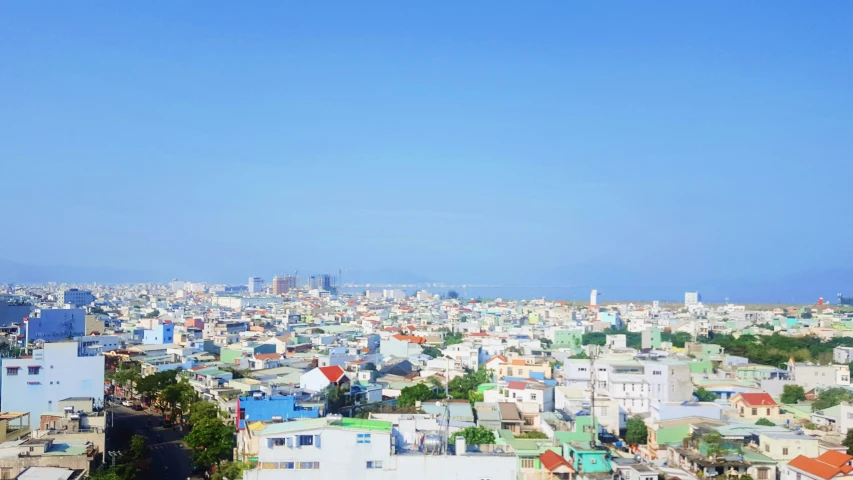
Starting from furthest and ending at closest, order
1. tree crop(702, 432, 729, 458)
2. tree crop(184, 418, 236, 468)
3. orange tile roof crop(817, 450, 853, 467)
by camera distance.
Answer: tree crop(184, 418, 236, 468)
tree crop(702, 432, 729, 458)
orange tile roof crop(817, 450, 853, 467)

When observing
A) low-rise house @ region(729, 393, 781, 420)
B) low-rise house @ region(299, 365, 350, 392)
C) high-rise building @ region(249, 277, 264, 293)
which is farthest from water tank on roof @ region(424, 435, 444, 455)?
high-rise building @ region(249, 277, 264, 293)

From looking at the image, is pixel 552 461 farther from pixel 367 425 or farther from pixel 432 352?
pixel 432 352

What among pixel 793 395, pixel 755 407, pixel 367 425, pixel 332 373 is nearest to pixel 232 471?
pixel 367 425

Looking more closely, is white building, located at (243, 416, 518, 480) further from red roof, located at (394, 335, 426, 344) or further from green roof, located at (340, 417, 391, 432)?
red roof, located at (394, 335, 426, 344)

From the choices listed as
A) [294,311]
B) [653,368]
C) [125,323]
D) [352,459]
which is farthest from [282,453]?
[294,311]

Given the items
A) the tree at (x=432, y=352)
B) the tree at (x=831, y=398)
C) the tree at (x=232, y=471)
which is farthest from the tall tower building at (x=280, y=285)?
the tree at (x=232, y=471)
